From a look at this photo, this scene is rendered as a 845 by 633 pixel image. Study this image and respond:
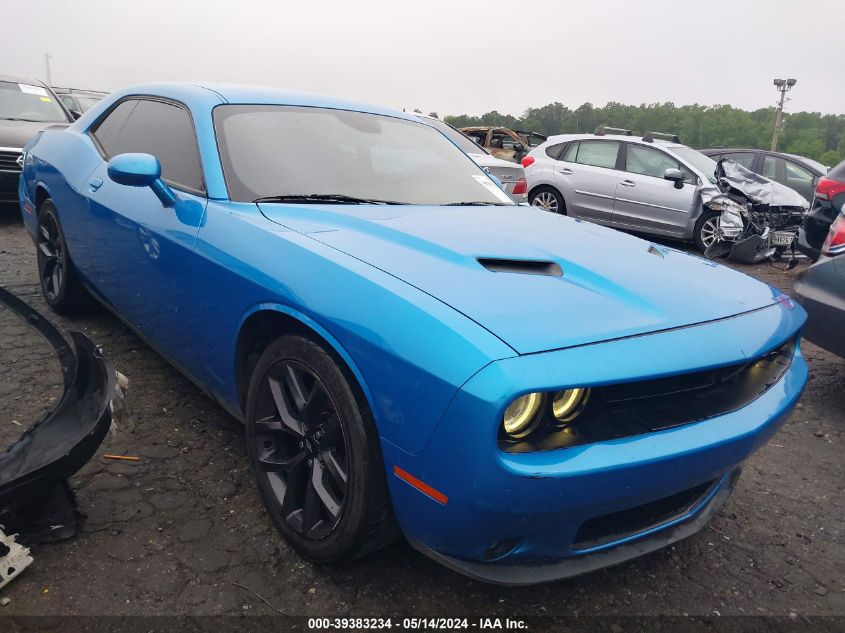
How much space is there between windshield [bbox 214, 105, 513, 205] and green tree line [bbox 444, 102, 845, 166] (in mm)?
35877

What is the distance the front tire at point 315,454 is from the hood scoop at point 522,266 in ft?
1.86

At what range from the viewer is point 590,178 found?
29.3ft

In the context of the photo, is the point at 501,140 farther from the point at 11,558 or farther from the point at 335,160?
the point at 11,558

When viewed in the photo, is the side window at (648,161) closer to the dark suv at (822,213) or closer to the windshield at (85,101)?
the dark suv at (822,213)

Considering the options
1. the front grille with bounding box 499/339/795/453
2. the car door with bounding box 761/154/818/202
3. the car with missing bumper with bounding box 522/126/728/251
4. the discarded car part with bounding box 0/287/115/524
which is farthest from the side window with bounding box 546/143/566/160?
the discarded car part with bounding box 0/287/115/524

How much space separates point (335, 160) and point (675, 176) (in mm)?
6443

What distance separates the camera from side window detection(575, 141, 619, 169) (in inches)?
352

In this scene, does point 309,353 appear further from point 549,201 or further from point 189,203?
point 549,201

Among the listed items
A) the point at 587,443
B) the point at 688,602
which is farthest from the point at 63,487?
the point at 688,602

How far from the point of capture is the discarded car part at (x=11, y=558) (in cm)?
183

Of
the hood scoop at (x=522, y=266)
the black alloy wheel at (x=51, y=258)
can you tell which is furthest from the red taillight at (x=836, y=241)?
the black alloy wheel at (x=51, y=258)

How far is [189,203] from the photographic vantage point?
2.50 m

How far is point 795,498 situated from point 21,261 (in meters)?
5.92

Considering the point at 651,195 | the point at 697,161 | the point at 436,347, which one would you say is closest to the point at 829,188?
the point at 651,195
